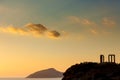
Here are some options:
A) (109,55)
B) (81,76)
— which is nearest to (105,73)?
(81,76)

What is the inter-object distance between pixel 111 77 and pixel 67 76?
1626cm

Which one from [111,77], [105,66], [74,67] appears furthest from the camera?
[74,67]

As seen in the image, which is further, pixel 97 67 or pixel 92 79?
pixel 97 67

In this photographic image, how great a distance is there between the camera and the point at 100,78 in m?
72.9

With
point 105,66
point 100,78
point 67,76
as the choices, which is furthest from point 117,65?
point 67,76

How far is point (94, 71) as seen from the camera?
7644cm

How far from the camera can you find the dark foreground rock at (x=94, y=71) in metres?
73.6

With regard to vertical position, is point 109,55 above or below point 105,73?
above

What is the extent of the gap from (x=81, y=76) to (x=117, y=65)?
9714mm

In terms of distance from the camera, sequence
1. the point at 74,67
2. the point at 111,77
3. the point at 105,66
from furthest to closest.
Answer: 1. the point at 74,67
2. the point at 105,66
3. the point at 111,77

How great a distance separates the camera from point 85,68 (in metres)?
82.5

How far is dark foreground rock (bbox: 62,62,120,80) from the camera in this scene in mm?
73562

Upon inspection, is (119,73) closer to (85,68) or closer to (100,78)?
(100,78)

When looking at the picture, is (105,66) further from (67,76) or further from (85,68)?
(67,76)
